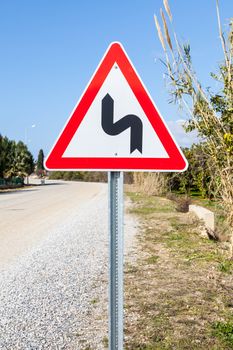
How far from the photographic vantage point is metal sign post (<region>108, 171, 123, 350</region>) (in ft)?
7.55

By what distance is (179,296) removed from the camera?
4.79 meters

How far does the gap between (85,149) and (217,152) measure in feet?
13.3

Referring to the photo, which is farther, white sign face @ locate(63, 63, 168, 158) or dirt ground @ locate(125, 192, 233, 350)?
dirt ground @ locate(125, 192, 233, 350)

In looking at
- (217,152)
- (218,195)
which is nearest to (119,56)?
(217,152)

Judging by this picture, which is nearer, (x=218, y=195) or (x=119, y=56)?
(x=119, y=56)

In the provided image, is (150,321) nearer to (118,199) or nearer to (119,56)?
(118,199)

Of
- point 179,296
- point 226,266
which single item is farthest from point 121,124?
point 226,266

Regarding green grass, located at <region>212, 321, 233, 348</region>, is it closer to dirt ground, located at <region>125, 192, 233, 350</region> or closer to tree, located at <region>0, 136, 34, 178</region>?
dirt ground, located at <region>125, 192, 233, 350</region>

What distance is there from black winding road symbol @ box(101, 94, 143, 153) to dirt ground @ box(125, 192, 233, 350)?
5.88 feet

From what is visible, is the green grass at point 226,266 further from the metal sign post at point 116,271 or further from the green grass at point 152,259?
the metal sign post at point 116,271

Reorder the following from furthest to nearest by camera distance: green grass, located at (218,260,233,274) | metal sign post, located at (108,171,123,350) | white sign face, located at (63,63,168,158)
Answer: green grass, located at (218,260,233,274), white sign face, located at (63,63,168,158), metal sign post, located at (108,171,123,350)

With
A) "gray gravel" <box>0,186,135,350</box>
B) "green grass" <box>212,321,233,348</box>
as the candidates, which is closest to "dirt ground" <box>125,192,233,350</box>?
"green grass" <box>212,321,233,348</box>

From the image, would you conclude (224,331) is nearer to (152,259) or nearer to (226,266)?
(226,266)

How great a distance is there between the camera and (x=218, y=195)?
6602mm
